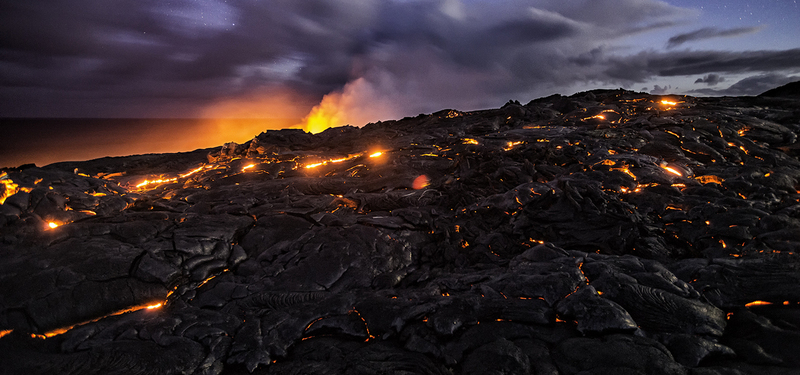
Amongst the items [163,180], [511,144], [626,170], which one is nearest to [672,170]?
[626,170]

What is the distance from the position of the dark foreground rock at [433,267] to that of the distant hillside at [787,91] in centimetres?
1367

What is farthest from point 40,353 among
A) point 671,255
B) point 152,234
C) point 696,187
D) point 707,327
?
point 696,187

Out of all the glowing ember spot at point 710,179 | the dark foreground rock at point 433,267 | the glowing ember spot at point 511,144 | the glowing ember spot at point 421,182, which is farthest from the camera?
the glowing ember spot at point 511,144

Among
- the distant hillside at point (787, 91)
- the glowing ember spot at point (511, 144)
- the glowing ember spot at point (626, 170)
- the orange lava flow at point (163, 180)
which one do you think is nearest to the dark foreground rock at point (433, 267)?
the glowing ember spot at point (626, 170)

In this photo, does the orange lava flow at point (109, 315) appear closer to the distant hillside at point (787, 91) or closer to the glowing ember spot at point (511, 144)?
the glowing ember spot at point (511, 144)

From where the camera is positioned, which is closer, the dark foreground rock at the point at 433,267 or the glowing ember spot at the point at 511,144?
the dark foreground rock at the point at 433,267

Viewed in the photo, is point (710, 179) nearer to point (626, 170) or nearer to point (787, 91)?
point (626, 170)

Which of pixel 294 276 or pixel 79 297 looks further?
pixel 294 276

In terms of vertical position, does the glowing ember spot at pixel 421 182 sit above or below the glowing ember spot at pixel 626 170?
above

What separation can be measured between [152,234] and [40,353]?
128 inches

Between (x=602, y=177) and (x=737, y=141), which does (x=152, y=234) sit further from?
(x=737, y=141)

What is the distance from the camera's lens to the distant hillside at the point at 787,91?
818 inches

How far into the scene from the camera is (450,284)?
607 centimetres

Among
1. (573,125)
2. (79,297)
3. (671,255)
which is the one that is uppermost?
(573,125)
